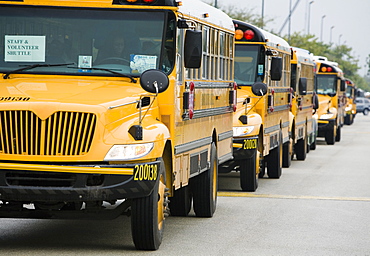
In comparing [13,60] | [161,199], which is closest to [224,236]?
[161,199]

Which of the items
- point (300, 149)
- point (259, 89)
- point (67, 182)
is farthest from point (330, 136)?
point (67, 182)

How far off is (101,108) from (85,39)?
1296 millimetres

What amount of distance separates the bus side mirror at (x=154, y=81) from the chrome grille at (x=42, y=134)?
2.86 ft

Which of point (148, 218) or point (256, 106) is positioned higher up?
point (256, 106)

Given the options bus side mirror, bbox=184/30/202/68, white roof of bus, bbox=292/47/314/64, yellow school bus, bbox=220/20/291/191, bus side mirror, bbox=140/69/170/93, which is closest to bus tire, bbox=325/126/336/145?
white roof of bus, bbox=292/47/314/64

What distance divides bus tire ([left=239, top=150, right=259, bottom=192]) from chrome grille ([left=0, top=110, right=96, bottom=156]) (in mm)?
7247

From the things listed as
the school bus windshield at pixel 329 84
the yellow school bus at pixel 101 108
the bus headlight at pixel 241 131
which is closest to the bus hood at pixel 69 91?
the yellow school bus at pixel 101 108

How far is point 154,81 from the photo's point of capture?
29.2ft

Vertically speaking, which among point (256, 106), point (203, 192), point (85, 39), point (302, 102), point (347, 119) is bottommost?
point (347, 119)

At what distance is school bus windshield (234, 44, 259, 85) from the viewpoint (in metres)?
16.8

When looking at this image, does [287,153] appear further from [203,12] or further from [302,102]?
[203,12]

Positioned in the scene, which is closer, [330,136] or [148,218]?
[148,218]

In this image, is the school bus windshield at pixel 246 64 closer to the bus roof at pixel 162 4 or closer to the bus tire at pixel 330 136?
the bus roof at pixel 162 4

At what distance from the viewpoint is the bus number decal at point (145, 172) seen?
8.31 m
